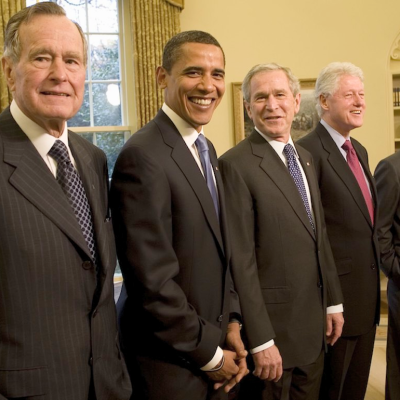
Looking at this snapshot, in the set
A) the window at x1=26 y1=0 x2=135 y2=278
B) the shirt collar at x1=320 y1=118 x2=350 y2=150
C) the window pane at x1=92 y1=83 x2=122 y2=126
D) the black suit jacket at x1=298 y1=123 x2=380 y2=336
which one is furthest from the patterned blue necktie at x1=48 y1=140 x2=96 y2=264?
the window pane at x1=92 y1=83 x2=122 y2=126

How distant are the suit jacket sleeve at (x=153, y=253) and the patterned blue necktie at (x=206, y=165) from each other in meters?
0.23

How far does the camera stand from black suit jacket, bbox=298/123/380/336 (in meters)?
2.46

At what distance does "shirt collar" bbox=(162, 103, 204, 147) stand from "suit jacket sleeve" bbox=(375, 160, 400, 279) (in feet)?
4.34

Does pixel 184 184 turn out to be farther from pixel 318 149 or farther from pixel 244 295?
pixel 318 149

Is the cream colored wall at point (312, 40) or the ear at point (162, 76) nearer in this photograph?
the ear at point (162, 76)

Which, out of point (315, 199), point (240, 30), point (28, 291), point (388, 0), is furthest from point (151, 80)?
point (28, 291)

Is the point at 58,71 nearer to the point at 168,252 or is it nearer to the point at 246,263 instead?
the point at 168,252

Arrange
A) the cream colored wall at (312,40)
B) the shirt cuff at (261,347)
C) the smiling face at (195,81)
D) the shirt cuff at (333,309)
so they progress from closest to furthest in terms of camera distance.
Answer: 1. the smiling face at (195,81)
2. the shirt cuff at (261,347)
3. the shirt cuff at (333,309)
4. the cream colored wall at (312,40)

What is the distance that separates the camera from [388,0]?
6.27 meters

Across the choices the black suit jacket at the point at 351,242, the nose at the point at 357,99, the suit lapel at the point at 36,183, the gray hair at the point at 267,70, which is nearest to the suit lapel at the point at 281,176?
the gray hair at the point at 267,70

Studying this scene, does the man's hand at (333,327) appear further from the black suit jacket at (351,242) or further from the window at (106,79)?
the window at (106,79)

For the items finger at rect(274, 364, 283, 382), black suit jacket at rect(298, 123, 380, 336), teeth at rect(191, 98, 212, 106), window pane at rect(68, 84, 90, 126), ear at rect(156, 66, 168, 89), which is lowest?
finger at rect(274, 364, 283, 382)

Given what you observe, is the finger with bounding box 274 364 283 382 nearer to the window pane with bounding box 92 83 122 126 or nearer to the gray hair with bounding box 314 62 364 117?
the gray hair with bounding box 314 62 364 117

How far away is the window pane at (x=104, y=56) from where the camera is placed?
5828 millimetres
